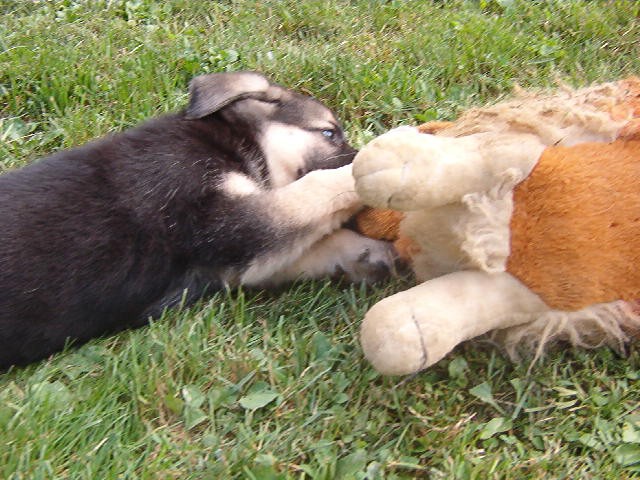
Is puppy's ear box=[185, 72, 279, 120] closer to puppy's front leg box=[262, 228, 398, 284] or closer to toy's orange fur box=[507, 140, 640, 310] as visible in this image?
puppy's front leg box=[262, 228, 398, 284]

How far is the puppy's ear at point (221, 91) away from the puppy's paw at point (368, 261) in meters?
0.82

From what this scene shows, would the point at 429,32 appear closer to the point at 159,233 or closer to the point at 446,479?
the point at 159,233

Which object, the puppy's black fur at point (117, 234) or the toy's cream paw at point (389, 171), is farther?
the puppy's black fur at point (117, 234)

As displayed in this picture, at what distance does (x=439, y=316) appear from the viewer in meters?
1.98

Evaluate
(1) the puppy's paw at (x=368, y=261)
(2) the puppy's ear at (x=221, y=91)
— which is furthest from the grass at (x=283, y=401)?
(2) the puppy's ear at (x=221, y=91)

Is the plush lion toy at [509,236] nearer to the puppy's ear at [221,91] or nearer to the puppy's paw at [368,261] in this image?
the puppy's paw at [368,261]

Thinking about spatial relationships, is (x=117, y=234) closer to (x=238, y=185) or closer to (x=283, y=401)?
(x=238, y=185)

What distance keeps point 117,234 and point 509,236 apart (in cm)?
135

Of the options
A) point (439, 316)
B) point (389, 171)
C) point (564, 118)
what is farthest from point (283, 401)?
point (564, 118)

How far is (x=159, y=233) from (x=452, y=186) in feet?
3.79

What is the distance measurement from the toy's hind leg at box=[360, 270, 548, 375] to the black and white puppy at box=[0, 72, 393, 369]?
72 cm

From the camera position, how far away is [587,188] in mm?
2066

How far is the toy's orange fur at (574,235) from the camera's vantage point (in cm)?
203

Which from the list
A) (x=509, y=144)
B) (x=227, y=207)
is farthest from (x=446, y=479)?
(x=227, y=207)
